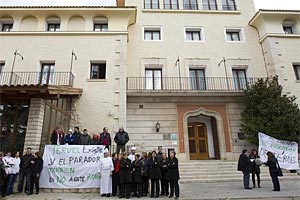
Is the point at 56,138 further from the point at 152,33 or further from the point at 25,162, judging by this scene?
the point at 152,33

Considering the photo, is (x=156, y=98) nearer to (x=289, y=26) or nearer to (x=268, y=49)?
(x=268, y=49)

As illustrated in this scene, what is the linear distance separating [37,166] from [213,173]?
8.17m

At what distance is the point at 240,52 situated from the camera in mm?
16594

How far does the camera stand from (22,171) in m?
7.88

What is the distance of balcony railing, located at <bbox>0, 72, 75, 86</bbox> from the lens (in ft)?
44.2

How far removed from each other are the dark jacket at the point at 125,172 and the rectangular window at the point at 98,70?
25.6 ft

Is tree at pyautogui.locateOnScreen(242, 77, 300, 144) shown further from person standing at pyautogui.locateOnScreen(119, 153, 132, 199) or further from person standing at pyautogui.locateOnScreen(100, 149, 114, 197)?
person standing at pyautogui.locateOnScreen(100, 149, 114, 197)

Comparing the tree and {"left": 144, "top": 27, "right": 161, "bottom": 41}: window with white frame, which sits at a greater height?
{"left": 144, "top": 27, "right": 161, "bottom": 41}: window with white frame

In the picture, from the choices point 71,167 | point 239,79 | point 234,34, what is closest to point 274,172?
point 71,167

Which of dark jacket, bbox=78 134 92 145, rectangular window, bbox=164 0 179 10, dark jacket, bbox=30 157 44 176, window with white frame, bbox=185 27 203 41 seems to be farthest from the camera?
rectangular window, bbox=164 0 179 10

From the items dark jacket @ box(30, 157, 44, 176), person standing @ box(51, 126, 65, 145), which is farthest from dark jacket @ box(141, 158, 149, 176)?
person standing @ box(51, 126, 65, 145)

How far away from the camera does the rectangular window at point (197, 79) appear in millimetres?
15750

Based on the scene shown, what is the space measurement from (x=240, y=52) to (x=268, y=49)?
188cm

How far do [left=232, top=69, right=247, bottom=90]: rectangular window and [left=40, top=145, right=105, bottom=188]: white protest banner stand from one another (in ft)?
37.3
